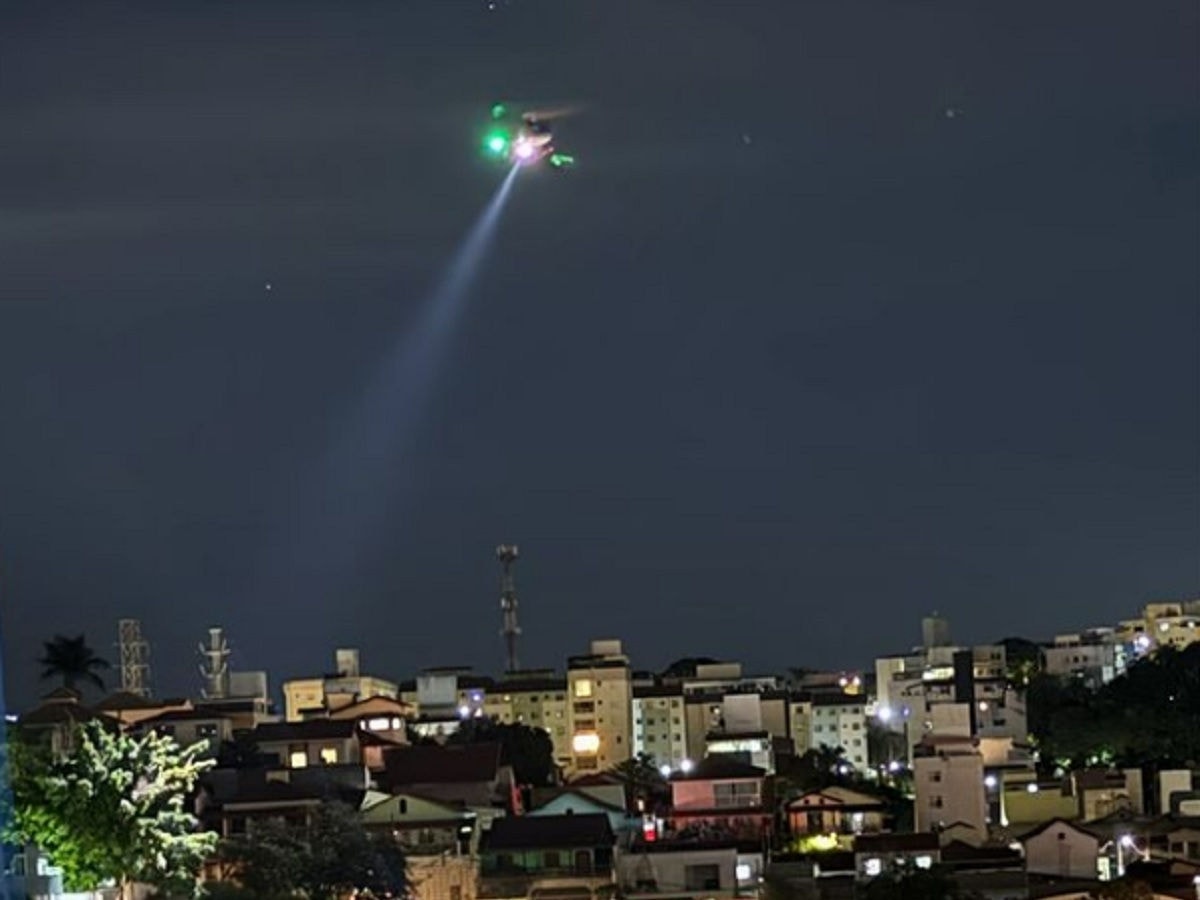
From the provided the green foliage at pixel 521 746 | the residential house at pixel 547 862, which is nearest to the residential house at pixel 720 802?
the residential house at pixel 547 862

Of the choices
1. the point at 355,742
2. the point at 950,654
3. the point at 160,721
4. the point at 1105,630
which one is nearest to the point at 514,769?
the point at 355,742

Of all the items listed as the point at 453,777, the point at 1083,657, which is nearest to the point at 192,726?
the point at 453,777

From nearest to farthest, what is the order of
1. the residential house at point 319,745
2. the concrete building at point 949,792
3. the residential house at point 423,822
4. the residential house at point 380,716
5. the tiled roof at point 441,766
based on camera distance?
the residential house at point 423,822 → the tiled roof at point 441,766 → the concrete building at point 949,792 → the residential house at point 319,745 → the residential house at point 380,716

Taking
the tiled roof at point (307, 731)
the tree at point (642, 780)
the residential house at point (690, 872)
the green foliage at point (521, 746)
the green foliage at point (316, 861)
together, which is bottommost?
the residential house at point (690, 872)

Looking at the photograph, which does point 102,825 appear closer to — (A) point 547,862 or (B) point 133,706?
(A) point 547,862

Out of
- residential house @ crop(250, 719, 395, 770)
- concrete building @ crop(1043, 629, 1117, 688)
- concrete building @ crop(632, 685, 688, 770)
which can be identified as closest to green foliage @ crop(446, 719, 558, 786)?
residential house @ crop(250, 719, 395, 770)

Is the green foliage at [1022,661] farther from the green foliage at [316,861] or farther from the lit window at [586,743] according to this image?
the green foliage at [316,861]

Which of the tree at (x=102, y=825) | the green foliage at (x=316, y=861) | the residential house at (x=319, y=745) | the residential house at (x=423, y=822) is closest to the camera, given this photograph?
the tree at (x=102, y=825)
